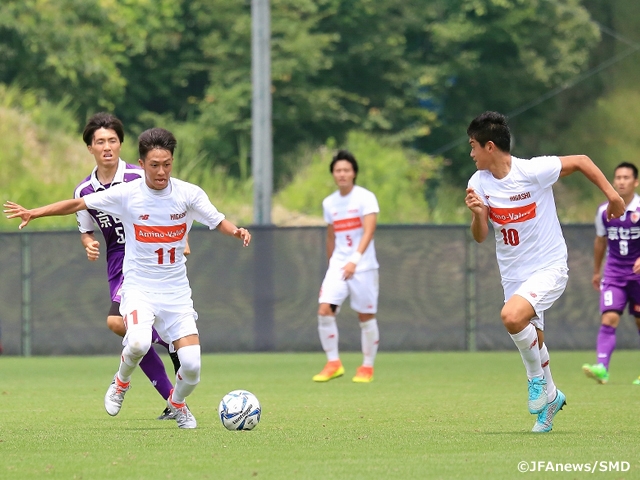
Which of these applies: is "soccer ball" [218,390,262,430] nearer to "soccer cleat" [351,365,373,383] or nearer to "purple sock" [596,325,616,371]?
"soccer cleat" [351,365,373,383]

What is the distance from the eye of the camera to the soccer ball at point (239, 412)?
26.3ft

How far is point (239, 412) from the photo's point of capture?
8.02 m

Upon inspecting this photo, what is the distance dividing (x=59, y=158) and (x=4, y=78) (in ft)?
21.9

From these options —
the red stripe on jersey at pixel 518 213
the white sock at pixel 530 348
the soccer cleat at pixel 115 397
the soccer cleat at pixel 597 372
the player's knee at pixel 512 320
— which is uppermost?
→ the red stripe on jersey at pixel 518 213

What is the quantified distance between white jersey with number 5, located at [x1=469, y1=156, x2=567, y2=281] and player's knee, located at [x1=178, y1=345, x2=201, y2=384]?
7.22ft

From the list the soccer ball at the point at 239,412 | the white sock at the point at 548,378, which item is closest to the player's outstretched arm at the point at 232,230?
the soccer ball at the point at 239,412

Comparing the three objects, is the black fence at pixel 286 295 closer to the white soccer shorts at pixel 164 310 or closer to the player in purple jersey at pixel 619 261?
the player in purple jersey at pixel 619 261

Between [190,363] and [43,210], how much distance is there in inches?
56.4

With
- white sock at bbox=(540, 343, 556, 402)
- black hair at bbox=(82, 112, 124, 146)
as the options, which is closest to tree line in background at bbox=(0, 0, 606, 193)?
black hair at bbox=(82, 112, 124, 146)

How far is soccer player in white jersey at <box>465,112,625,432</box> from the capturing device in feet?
25.7

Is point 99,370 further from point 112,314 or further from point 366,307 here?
point 112,314

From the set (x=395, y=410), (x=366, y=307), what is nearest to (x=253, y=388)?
(x=366, y=307)

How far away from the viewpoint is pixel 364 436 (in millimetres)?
7656

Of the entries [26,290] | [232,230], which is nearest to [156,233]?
[232,230]
